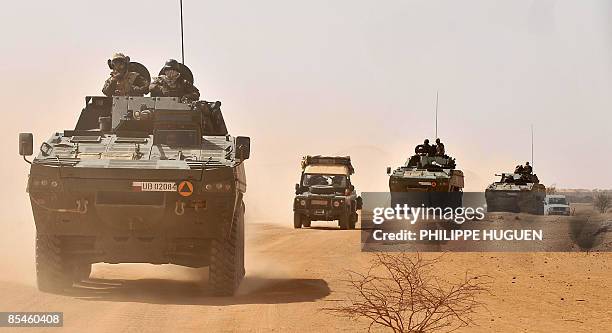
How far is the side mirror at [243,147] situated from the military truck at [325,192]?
20676 mm

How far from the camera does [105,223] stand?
13.7 meters

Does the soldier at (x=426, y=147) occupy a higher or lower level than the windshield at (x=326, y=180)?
higher

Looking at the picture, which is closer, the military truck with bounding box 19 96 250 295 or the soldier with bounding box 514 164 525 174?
the military truck with bounding box 19 96 250 295

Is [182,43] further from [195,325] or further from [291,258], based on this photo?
[195,325]

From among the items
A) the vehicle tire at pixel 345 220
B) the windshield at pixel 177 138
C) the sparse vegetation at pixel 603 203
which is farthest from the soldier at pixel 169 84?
the sparse vegetation at pixel 603 203

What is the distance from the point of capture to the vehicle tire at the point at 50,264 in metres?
14.0

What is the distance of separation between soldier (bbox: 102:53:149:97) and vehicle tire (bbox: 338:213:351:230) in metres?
Result: 18.5

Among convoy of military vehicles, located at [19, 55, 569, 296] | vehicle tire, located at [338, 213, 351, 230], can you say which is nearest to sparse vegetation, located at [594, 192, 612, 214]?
vehicle tire, located at [338, 213, 351, 230]

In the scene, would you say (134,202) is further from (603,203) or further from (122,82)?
(603,203)

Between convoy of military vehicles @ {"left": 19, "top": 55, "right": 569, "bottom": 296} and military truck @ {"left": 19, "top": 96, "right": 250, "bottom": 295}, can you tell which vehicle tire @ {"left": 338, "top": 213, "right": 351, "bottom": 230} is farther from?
Answer: military truck @ {"left": 19, "top": 96, "right": 250, "bottom": 295}

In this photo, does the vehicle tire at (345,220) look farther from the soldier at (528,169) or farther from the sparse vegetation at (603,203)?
the sparse vegetation at (603,203)

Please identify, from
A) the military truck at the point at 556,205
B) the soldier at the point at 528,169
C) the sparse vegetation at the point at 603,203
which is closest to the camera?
the military truck at the point at 556,205

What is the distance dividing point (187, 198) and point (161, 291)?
218 centimetres

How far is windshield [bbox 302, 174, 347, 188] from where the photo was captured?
116 ft
